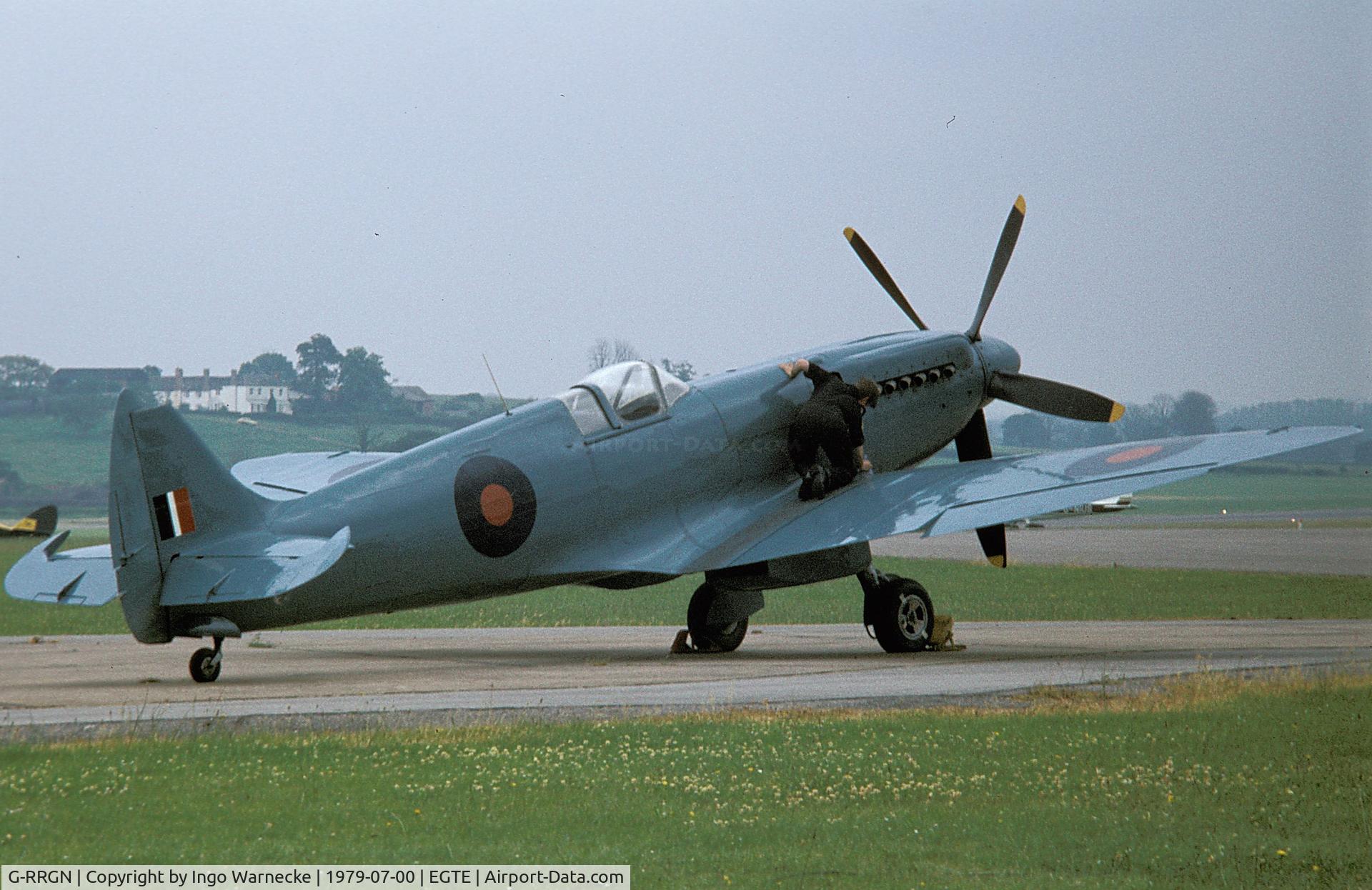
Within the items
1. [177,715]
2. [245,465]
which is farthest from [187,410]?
[177,715]

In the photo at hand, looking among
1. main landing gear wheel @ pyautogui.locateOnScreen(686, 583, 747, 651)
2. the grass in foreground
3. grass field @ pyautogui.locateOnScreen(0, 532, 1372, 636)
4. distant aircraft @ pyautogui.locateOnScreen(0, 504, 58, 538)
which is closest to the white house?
distant aircraft @ pyautogui.locateOnScreen(0, 504, 58, 538)

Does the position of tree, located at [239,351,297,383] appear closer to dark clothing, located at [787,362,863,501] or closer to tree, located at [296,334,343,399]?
tree, located at [296,334,343,399]

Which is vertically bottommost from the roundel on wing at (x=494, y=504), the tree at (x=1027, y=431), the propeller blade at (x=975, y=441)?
the tree at (x=1027, y=431)

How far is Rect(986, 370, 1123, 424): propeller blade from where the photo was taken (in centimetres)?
1917

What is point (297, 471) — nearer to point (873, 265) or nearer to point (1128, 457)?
point (873, 265)

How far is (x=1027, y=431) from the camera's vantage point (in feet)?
332

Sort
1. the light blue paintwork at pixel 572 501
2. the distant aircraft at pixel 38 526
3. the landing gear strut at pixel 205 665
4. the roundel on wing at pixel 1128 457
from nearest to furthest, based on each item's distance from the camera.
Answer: the light blue paintwork at pixel 572 501
the landing gear strut at pixel 205 665
the roundel on wing at pixel 1128 457
the distant aircraft at pixel 38 526

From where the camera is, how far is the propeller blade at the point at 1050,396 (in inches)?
755

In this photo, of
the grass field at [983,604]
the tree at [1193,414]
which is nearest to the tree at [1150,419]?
the tree at [1193,414]

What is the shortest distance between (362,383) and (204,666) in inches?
5094

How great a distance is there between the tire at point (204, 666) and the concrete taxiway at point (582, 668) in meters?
0.18

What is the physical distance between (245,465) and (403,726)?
35.6 ft

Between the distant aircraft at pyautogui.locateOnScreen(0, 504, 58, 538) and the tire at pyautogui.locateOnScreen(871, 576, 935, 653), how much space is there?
42.7 metres

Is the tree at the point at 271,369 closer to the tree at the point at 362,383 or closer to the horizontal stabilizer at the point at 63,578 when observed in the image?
the tree at the point at 362,383
